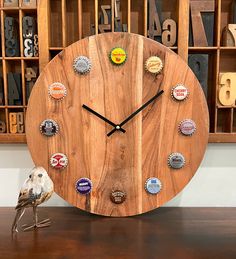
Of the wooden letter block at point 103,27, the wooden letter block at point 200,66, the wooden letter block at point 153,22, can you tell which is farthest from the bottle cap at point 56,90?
the wooden letter block at point 200,66

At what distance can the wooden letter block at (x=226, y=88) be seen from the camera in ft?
3.88

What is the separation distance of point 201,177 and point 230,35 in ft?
1.89

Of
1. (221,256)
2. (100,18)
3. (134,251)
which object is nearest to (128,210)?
(134,251)

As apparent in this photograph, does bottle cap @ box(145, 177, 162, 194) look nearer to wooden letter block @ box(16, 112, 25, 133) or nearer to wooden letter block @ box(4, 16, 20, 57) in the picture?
wooden letter block @ box(16, 112, 25, 133)

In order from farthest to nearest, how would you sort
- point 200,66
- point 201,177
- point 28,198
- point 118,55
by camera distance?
1. point 201,177
2. point 200,66
3. point 118,55
4. point 28,198

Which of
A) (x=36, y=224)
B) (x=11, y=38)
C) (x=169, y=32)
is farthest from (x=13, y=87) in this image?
(x=169, y=32)

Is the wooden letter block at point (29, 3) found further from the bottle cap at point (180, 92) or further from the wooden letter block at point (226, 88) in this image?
the wooden letter block at point (226, 88)

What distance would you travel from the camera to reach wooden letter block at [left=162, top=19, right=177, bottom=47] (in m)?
1.17

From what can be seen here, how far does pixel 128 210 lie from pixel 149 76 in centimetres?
48

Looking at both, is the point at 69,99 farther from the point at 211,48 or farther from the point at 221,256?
the point at 221,256

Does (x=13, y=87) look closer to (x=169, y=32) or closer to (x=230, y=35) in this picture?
(x=169, y=32)

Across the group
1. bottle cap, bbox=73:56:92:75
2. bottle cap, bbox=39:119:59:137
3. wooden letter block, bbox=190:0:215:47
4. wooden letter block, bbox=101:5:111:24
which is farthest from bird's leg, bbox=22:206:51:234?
wooden letter block, bbox=190:0:215:47

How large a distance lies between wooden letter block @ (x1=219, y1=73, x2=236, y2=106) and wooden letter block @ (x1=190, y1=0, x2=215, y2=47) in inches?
5.5

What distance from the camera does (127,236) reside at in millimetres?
980
